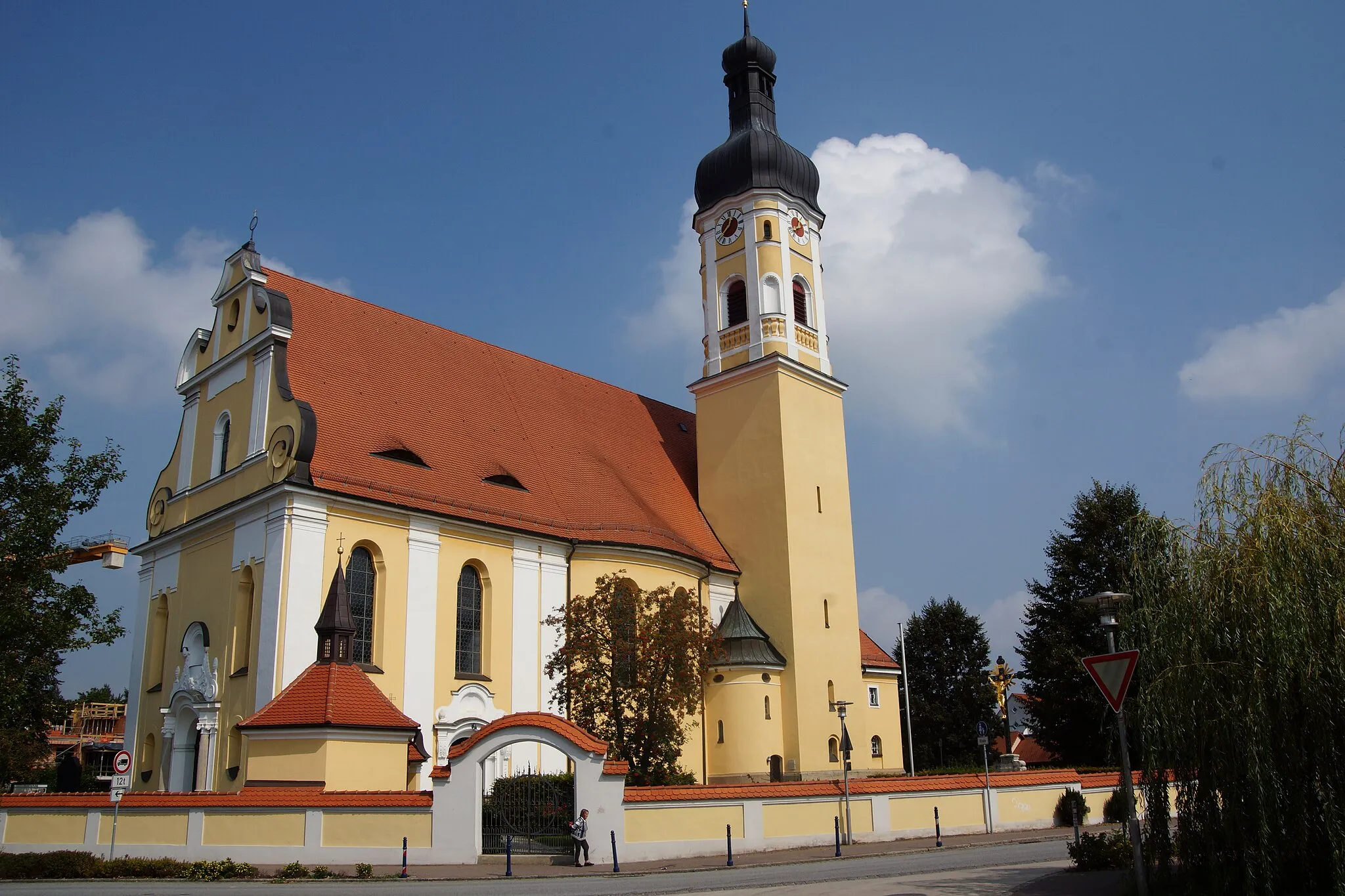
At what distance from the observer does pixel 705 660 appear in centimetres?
2536

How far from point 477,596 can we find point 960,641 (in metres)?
35.6

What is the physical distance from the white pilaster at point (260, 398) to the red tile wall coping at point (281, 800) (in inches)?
305

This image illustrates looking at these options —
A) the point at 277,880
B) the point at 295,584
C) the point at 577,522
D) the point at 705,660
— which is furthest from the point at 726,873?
the point at 577,522

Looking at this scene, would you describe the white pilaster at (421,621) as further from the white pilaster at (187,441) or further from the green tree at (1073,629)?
the green tree at (1073,629)

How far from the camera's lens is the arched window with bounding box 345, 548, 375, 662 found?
76.1 feet

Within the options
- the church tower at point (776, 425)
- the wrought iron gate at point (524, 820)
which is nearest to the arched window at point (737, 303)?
the church tower at point (776, 425)

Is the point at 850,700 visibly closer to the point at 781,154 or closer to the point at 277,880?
the point at 781,154

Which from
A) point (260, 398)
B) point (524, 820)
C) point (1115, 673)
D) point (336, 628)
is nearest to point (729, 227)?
point (260, 398)

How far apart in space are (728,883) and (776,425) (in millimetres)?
19305

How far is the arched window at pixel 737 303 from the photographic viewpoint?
115 ft

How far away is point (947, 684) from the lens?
5472cm

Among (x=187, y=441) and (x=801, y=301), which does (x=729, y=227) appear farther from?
(x=187, y=441)

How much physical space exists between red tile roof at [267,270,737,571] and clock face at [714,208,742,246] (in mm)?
6285

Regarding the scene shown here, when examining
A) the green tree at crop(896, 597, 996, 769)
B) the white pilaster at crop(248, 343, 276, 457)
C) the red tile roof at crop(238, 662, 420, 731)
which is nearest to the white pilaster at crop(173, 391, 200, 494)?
the white pilaster at crop(248, 343, 276, 457)
